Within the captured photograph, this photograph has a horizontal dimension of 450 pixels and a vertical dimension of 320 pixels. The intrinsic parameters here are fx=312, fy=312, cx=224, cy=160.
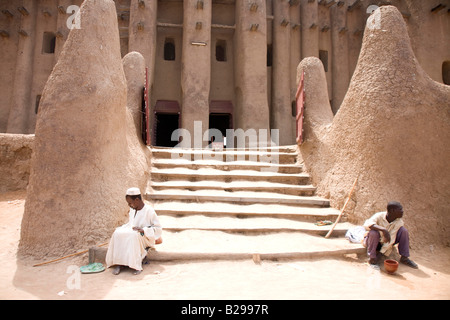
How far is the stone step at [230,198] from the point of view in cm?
569

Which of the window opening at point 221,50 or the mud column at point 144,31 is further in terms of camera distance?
the window opening at point 221,50

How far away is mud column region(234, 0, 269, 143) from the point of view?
11.5 m

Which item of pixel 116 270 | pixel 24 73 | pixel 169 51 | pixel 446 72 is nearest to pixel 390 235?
pixel 116 270

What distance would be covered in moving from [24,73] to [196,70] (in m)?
7.31

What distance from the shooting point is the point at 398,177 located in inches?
195

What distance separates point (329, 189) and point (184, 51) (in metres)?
8.23

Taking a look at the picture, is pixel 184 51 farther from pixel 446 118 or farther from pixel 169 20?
pixel 446 118

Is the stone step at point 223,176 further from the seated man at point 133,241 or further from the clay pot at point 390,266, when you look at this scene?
the clay pot at point 390,266

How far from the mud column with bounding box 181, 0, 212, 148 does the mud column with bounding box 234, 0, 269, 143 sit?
50.6 inches

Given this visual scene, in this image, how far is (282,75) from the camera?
42.4ft

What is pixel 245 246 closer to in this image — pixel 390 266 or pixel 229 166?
pixel 390 266

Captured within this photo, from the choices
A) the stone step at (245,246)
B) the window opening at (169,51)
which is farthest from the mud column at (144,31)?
the stone step at (245,246)

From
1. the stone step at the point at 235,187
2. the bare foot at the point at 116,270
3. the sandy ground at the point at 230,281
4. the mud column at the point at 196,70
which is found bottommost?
the sandy ground at the point at 230,281

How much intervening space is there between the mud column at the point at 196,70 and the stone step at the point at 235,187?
4.96m
